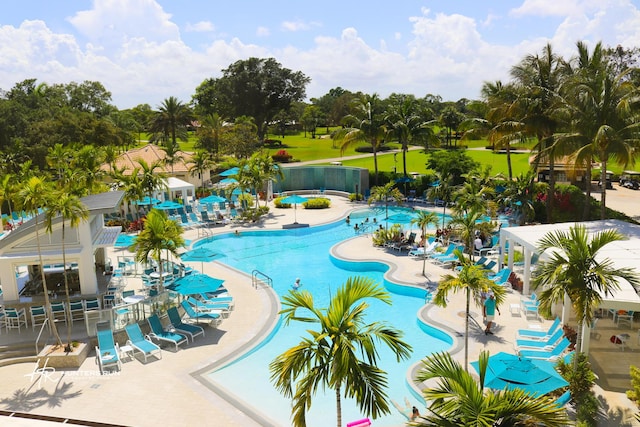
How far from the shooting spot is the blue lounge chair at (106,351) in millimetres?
14594

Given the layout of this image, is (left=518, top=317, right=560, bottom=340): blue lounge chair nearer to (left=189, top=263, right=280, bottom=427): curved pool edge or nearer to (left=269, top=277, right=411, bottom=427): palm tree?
(left=189, top=263, right=280, bottom=427): curved pool edge

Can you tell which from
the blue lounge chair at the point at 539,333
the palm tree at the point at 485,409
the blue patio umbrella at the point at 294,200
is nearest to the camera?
the palm tree at the point at 485,409

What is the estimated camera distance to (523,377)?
35.2 feet

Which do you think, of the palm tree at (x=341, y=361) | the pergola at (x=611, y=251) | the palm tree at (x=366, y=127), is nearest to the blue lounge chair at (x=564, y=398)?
the pergola at (x=611, y=251)

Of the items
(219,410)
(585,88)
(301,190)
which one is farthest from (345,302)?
(301,190)

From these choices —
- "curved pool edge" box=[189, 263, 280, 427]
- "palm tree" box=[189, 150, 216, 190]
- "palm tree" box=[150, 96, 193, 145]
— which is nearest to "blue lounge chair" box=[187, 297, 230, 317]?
"curved pool edge" box=[189, 263, 280, 427]

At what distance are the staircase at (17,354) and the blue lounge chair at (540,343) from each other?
14.4 metres

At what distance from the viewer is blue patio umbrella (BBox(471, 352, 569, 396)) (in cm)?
1057

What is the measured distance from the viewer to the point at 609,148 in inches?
853

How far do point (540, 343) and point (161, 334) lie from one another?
11.7 meters

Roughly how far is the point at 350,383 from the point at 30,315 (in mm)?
14024

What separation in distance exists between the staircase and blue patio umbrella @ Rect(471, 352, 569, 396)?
13.0 meters

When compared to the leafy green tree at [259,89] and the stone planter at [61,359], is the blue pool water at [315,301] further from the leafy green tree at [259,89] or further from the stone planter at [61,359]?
the leafy green tree at [259,89]

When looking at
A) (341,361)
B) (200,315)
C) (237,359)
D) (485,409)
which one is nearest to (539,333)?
(237,359)
